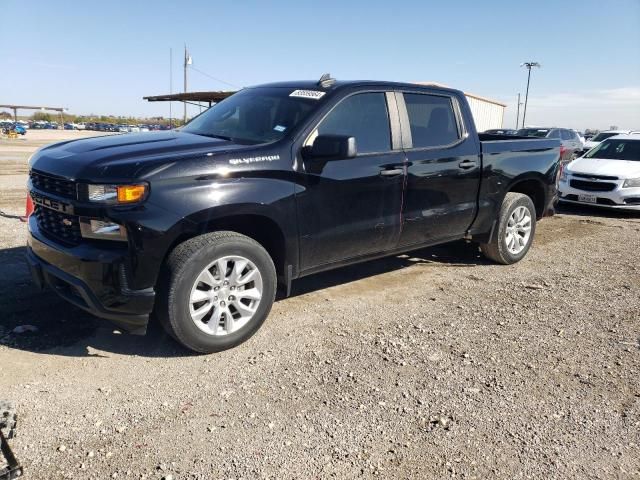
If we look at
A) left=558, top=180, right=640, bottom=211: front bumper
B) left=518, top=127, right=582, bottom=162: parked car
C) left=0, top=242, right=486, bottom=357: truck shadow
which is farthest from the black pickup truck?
left=518, top=127, right=582, bottom=162: parked car

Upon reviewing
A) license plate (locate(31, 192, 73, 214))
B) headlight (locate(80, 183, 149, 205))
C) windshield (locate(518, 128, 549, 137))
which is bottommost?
license plate (locate(31, 192, 73, 214))

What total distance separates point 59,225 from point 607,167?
9.76 m

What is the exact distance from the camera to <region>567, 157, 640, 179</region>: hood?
9445 mm

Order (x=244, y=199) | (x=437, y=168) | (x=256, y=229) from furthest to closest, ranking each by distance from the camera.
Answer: (x=437, y=168), (x=256, y=229), (x=244, y=199)

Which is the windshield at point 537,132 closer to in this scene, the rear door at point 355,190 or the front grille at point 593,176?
the front grille at point 593,176

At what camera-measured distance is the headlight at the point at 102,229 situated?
3.15 m

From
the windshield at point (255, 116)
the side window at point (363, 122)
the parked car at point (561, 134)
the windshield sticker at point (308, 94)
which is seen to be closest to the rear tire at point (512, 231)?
the side window at point (363, 122)

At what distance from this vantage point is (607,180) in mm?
9539

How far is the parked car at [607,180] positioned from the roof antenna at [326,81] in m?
6.22

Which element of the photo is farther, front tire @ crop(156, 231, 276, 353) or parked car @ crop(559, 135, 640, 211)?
parked car @ crop(559, 135, 640, 211)

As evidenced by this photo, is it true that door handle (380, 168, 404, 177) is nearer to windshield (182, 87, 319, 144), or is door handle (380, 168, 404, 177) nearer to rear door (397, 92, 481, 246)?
rear door (397, 92, 481, 246)

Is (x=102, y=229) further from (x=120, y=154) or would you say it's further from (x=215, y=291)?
(x=215, y=291)

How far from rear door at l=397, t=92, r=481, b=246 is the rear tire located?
58 cm

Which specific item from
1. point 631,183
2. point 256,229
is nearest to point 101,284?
point 256,229
